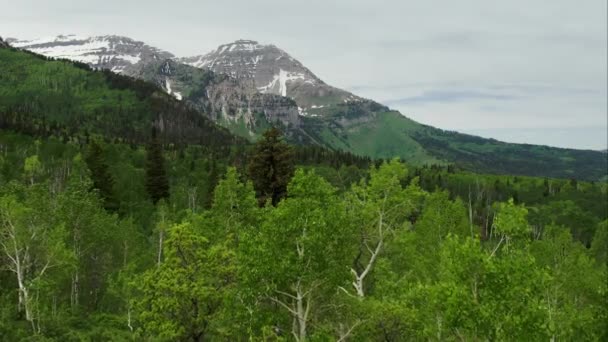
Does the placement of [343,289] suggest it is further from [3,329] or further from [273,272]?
[3,329]

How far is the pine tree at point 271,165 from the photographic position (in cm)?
5503

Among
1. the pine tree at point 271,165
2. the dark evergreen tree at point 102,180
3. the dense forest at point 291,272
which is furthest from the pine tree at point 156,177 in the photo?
the pine tree at point 271,165

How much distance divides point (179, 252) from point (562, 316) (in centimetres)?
3209

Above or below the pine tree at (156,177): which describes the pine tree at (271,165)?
above

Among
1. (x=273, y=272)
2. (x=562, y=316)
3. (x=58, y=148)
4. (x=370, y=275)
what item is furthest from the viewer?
(x=58, y=148)

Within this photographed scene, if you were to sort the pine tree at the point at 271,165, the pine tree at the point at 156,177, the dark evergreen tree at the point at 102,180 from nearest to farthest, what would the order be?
the pine tree at the point at 271,165 < the dark evergreen tree at the point at 102,180 < the pine tree at the point at 156,177

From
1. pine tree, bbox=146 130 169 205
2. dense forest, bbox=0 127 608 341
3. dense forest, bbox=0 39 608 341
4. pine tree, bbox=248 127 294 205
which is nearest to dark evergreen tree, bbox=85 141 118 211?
pine tree, bbox=146 130 169 205

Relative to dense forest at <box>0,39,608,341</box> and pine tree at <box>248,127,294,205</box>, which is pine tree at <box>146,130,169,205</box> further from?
pine tree at <box>248,127,294,205</box>

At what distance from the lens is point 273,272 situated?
993 inches

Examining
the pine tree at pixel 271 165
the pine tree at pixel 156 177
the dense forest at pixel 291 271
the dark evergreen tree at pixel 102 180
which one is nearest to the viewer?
the dense forest at pixel 291 271

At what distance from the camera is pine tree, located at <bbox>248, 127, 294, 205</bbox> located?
55031mm

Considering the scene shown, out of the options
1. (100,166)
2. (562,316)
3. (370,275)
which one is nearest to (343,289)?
(370,275)

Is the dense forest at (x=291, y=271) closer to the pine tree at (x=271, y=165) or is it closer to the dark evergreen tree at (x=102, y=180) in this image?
the pine tree at (x=271, y=165)

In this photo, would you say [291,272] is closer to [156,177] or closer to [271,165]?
[271,165]
